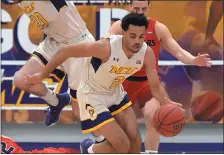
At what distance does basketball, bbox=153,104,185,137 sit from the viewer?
20.1ft

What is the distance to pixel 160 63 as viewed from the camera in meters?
9.04

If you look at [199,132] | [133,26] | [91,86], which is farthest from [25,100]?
[133,26]

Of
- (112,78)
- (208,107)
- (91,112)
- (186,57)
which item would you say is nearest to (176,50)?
(186,57)

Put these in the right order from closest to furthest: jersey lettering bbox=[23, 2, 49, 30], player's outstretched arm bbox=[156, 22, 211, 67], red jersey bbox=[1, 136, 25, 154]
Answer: player's outstretched arm bbox=[156, 22, 211, 67] < jersey lettering bbox=[23, 2, 49, 30] < red jersey bbox=[1, 136, 25, 154]

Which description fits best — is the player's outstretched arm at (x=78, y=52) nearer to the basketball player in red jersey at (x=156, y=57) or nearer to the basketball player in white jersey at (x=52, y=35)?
the basketball player in red jersey at (x=156, y=57)

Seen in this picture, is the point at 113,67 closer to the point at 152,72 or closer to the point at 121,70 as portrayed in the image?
the point at 121,70

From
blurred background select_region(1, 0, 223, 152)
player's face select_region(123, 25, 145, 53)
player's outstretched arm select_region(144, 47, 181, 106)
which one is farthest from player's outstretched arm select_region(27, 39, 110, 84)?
blurred background select_region(1, 0, 223, 152)

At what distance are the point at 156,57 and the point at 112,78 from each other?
0.97m

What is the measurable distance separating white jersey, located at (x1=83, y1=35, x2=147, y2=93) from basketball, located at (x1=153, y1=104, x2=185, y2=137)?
20.6 inches

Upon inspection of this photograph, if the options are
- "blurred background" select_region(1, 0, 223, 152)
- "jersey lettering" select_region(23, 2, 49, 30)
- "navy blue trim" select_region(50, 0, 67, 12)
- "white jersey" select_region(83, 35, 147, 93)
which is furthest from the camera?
"blurred background" select_region(1, 0, 223, 152)

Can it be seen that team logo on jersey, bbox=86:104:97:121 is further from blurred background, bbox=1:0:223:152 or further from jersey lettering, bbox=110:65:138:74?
blurred background, bbox=1:0:223:152

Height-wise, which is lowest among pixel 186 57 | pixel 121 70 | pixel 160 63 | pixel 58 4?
pixel 160 63

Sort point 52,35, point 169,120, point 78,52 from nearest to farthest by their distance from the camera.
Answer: point 78,52 → point 169,120 → point 52,35

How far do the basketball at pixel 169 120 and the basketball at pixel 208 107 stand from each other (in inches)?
119
